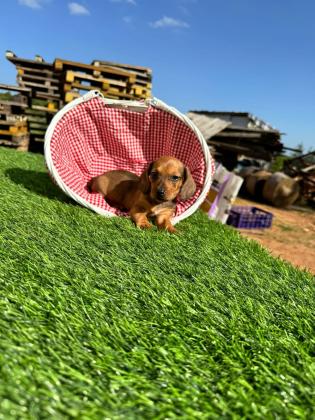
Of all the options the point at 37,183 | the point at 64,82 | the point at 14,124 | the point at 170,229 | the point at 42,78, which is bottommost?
the point at 170,229

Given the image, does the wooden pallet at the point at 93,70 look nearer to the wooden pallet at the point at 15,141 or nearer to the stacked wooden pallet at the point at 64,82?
the stacked wooden pallet at the point at 64,82

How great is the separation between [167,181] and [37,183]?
6.91 ft

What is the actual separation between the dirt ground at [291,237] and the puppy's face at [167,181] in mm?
1941

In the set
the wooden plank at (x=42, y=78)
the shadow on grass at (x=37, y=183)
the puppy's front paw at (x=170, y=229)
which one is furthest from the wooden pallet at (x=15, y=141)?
the puppy's front paw at (x=170, y=229)

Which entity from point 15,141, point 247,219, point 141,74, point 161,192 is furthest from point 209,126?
point 161,192

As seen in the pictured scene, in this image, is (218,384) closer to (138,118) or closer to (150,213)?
(150,213)

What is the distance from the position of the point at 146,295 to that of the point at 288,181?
39.1ft

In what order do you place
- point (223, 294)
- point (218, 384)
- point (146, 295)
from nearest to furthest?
1. point (218, 384)
2. point (146, 295)
3. point (223, 294)

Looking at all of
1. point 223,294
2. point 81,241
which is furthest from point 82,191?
point 223,294

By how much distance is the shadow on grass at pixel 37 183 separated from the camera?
173 inches

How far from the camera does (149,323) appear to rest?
5.78ft

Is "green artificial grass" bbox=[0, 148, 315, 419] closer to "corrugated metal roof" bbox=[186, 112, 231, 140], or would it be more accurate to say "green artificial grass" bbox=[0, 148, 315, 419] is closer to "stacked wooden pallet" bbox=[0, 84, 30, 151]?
"stacked wooden pallet" bbox=[0, 84, 30, 151]

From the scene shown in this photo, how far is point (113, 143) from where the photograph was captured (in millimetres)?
5484

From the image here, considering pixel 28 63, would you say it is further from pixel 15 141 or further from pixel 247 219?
pixel 247 219
